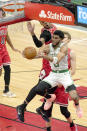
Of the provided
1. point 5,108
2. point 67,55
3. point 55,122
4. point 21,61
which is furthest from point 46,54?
point 21,61

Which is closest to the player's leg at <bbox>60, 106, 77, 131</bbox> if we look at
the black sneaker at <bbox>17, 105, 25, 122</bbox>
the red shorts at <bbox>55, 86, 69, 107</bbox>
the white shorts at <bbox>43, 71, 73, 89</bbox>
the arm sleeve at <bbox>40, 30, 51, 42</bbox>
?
the red shorts at <bbox>55, 86, 69, 107</bbox>

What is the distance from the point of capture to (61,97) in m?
8.15

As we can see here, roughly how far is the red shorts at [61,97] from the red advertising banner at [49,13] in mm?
1768

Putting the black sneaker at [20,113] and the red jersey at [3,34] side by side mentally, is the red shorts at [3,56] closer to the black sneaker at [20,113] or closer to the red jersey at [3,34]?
the red jersey at [3,34]

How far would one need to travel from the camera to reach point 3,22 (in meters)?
7.37

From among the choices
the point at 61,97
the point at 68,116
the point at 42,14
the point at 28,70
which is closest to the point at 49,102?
the point at 61,97

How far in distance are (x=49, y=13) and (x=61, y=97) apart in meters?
1.99

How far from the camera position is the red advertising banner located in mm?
6691

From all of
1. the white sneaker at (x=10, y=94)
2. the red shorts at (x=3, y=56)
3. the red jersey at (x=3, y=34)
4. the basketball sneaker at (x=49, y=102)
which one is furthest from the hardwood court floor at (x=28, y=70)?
the red jersey at (x=3, y=34)

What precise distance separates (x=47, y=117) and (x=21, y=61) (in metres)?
5.97

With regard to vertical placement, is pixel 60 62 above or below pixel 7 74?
above

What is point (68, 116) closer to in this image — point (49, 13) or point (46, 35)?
point (46, 35)

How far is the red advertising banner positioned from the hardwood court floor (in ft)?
9.96

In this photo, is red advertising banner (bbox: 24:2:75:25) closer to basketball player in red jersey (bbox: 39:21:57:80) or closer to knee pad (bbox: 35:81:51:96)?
knee pad (bbox: 35:81:51:96)
